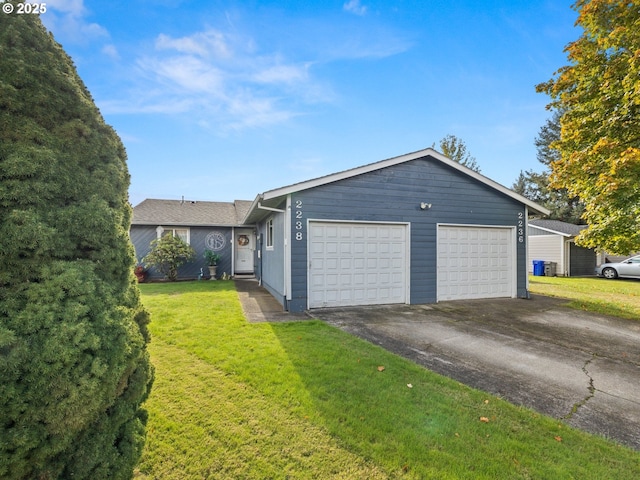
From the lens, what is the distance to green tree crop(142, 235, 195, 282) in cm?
1171

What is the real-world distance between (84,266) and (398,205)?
272 inches

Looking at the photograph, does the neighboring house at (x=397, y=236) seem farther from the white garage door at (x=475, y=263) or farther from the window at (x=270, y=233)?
the window at (x=270, y=233)

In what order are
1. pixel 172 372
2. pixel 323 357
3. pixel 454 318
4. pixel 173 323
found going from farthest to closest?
pixel 454 318, pixel 173 323, pixel 323 357, pixel 172 372

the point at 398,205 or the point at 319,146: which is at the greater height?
the point at 319,146

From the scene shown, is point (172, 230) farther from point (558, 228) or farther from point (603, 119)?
point (558, 228)

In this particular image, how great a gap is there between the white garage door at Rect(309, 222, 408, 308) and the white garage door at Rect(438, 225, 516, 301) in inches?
50.5

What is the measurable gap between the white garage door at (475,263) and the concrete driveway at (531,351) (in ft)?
3.00

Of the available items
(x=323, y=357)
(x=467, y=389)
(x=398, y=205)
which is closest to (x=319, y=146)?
(x=398, y=205)

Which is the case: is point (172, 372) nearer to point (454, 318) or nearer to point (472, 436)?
point (472, 436)

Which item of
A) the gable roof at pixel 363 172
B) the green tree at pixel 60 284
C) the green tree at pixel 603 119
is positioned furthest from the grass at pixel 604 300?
the green tree at pixel 60 284

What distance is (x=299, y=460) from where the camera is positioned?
2.08 metres

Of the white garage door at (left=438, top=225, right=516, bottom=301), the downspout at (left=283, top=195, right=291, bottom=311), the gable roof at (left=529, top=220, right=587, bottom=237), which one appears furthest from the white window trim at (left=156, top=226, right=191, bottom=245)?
the gable roof at (left=529, top=220, right=587, bottom=237)

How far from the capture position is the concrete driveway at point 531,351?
2877mm
